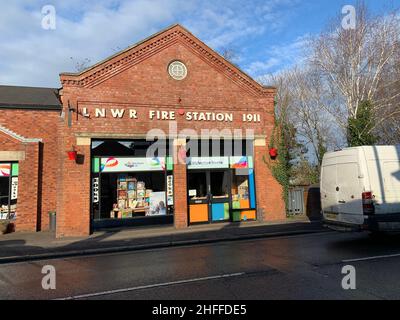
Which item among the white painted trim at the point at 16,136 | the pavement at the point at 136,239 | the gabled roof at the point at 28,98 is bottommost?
the pavement at the point at 136,239

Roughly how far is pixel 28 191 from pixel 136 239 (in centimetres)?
708

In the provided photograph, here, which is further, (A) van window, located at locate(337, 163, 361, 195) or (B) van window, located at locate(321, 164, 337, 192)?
(B) van window, located at locate(321, 164, 337, 192)

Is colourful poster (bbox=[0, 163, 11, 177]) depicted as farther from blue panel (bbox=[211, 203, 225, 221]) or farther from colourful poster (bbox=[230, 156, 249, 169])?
colourful poster (bbox=[230, 156, 249, 169])

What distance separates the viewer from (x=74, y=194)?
12.9 meters

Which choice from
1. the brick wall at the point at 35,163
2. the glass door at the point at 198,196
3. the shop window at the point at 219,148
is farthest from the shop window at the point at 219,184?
the brick wall at the point at 35,163

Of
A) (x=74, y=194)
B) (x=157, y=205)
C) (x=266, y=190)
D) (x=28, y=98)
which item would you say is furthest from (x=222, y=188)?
(x=28, y=98)

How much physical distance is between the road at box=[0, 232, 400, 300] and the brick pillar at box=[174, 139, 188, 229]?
13.2ft

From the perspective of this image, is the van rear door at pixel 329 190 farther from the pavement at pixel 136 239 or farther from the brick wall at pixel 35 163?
the brick wall at pixel 35 163

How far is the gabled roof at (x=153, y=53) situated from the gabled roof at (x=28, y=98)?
105 inches

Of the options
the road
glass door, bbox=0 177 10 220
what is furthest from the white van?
glass door, bbox=0 177 10 220

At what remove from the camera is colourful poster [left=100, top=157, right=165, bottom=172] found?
13.9m

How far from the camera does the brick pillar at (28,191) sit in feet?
50.9
